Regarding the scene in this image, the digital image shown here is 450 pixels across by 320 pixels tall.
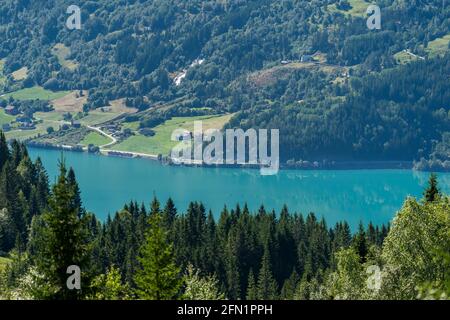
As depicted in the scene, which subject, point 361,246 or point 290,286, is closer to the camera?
point 361,246

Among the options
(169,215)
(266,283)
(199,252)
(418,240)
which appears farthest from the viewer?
(169,215)

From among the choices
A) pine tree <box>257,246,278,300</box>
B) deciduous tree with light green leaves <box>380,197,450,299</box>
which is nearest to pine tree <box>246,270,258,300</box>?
pine tree <box>257,246,278,300</box>

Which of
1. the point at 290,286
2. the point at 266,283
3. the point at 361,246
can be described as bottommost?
the point at 266,283

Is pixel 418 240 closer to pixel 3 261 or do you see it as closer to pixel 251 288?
pixel 251 288

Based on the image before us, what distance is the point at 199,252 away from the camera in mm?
105250

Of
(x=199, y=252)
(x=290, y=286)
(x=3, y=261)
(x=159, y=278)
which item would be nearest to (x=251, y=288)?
(x=290, y=286)

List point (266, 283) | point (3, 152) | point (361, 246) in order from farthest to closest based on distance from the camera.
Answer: point (3, 152), point (266, 283), point (361, 246)

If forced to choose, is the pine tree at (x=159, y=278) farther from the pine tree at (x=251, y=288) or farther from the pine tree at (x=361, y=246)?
the pine tree at (x=251, y=288)

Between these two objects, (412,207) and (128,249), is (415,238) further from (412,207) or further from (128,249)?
(128,249)

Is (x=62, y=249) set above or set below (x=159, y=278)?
above

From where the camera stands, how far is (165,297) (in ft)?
117

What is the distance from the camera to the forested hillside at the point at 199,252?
33.8 meters

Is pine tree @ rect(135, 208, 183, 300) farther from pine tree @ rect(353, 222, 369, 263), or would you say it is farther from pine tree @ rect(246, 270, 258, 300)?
pine tree @ rect(246, 270, 258, 300)
